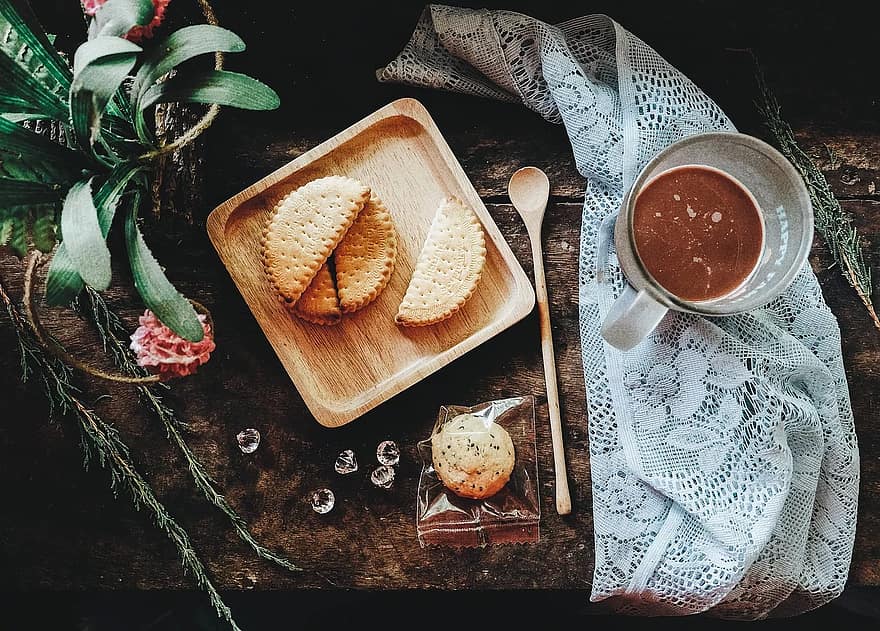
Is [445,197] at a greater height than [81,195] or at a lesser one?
lesser

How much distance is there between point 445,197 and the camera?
110 centimetres

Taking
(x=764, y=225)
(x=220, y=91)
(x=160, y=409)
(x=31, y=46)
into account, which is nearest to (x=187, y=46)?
(x=220, y=91)

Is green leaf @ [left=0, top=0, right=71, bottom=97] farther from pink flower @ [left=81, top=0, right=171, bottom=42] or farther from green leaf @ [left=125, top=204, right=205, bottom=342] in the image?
green leaf @ [left=125, top=204, right=205, bottom=342]

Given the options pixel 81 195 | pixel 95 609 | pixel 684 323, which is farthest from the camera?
pixel 95 609

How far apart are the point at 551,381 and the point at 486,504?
0.66 ft

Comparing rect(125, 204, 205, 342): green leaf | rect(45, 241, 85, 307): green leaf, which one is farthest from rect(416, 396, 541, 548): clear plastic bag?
rect(45, 241, 85, 307): green leaf

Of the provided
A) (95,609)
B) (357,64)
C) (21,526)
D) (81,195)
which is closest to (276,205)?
(357,64)

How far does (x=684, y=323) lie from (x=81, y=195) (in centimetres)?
78

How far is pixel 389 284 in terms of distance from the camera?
109cm

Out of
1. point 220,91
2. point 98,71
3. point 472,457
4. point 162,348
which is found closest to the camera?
point 98,71

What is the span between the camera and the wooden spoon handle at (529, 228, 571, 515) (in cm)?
106

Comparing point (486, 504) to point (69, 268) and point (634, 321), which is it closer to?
point (634, 321)

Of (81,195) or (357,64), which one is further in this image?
(357,64)

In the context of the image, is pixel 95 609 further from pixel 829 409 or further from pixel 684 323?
pixel 829 409
